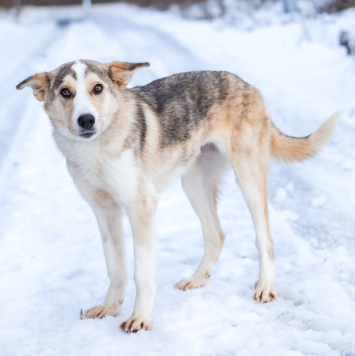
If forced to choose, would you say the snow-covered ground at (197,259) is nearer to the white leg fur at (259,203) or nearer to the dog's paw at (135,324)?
the dog's paw at (135,324)

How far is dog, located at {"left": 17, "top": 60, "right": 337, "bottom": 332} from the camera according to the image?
3.67 metres

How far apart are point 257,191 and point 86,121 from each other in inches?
53.8

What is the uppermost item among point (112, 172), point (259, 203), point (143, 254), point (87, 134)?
point (87, 134)

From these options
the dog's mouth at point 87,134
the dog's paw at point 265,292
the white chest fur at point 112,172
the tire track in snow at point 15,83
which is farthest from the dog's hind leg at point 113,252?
the tire track in snow at point 15,83

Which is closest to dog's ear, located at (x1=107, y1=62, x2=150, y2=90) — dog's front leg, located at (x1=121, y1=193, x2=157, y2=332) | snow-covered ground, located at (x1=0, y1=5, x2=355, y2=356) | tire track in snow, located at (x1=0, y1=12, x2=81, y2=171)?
dog's front leg, located at (x1=121, y1=193, x2=157, y2=332)

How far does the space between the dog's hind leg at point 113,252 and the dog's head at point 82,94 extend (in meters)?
0.59

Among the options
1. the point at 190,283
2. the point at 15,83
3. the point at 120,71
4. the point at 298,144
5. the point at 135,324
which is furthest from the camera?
the point at 15,83

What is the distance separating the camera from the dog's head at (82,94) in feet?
11.6

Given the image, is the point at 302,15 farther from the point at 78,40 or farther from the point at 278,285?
the point at 278,285

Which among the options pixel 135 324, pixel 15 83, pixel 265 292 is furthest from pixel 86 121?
pixel 15 83

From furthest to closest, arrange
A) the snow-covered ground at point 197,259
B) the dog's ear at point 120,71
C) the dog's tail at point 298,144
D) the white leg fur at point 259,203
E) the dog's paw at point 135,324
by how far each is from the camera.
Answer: the dog's tail at point 298,144 → the white leg fur at point 259,203 → the dog's ear at point 120,71 → the dog's paw at point 135,324 → the snow-covered ground at point 197,259

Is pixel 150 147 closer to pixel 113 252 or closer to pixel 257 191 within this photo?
pixel 113 252

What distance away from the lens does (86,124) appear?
351cm

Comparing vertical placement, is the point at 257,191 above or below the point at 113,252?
above
